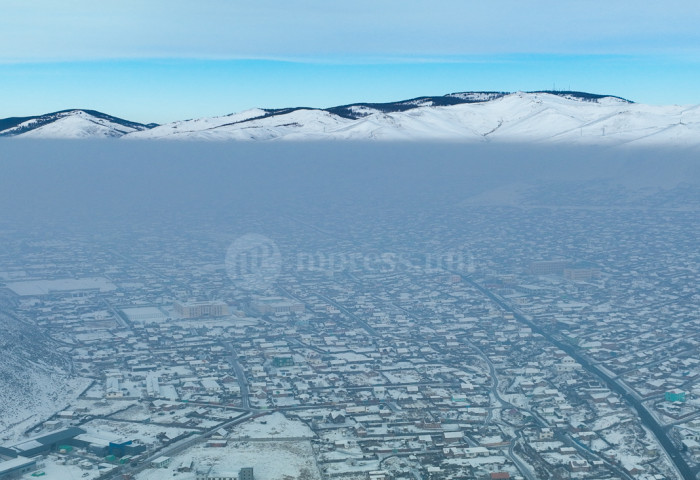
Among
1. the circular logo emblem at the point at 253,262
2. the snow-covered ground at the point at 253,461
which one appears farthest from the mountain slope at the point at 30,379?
the circular logo emblem at the point at 253,262

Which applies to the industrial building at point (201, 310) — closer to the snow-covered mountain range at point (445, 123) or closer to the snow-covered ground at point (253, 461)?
the snow-covered ground at point (253, 461)

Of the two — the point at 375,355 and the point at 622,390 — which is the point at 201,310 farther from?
the point at 622,390

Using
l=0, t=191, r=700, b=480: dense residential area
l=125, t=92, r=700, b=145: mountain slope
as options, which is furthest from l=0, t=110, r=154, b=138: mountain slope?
l=0, t=191, r=700, b=480: dense residential area

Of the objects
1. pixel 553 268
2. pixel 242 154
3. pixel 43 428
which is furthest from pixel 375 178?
pixel 43 428

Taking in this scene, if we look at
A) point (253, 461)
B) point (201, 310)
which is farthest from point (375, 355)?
point (253, 461)

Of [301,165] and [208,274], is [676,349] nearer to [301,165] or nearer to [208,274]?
[208,274]

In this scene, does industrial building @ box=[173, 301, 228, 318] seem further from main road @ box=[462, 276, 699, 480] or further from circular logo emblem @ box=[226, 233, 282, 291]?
main road @ box=[462, 276, 699, 480]
